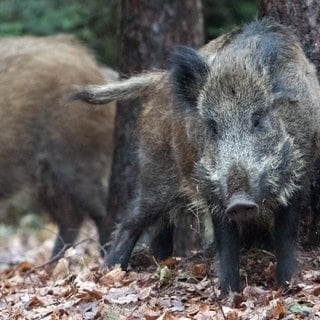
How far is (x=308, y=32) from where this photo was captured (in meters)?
6.91

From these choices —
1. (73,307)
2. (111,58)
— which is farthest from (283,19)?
(111,58)

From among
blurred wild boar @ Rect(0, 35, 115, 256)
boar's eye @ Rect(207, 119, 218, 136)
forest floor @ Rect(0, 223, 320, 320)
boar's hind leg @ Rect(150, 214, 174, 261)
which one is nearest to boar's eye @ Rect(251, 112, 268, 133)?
boar's eye @ Rect(207, 119, 218, 136)

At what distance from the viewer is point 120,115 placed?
349 inches

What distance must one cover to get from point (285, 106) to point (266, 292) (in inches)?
45.5

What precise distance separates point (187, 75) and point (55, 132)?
4013mm

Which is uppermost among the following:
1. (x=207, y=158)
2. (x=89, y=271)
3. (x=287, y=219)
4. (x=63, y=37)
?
(x=63, y=37)

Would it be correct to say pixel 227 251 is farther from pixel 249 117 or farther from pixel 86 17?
pixel 86 17

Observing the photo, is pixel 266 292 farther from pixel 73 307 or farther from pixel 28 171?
pixel 28 171

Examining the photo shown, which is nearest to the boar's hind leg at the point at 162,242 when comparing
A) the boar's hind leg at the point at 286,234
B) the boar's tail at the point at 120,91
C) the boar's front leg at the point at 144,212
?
the boar's front leg at the point at 144,212

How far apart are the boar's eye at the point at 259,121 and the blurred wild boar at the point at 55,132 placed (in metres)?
4.25

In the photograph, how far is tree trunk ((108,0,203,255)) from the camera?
871cm

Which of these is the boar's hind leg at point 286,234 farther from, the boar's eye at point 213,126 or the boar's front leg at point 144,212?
the boar's front leg at point 144,212

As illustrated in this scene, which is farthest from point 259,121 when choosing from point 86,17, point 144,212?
point 86,17

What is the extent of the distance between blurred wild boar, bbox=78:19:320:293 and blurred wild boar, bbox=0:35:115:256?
132 inches
